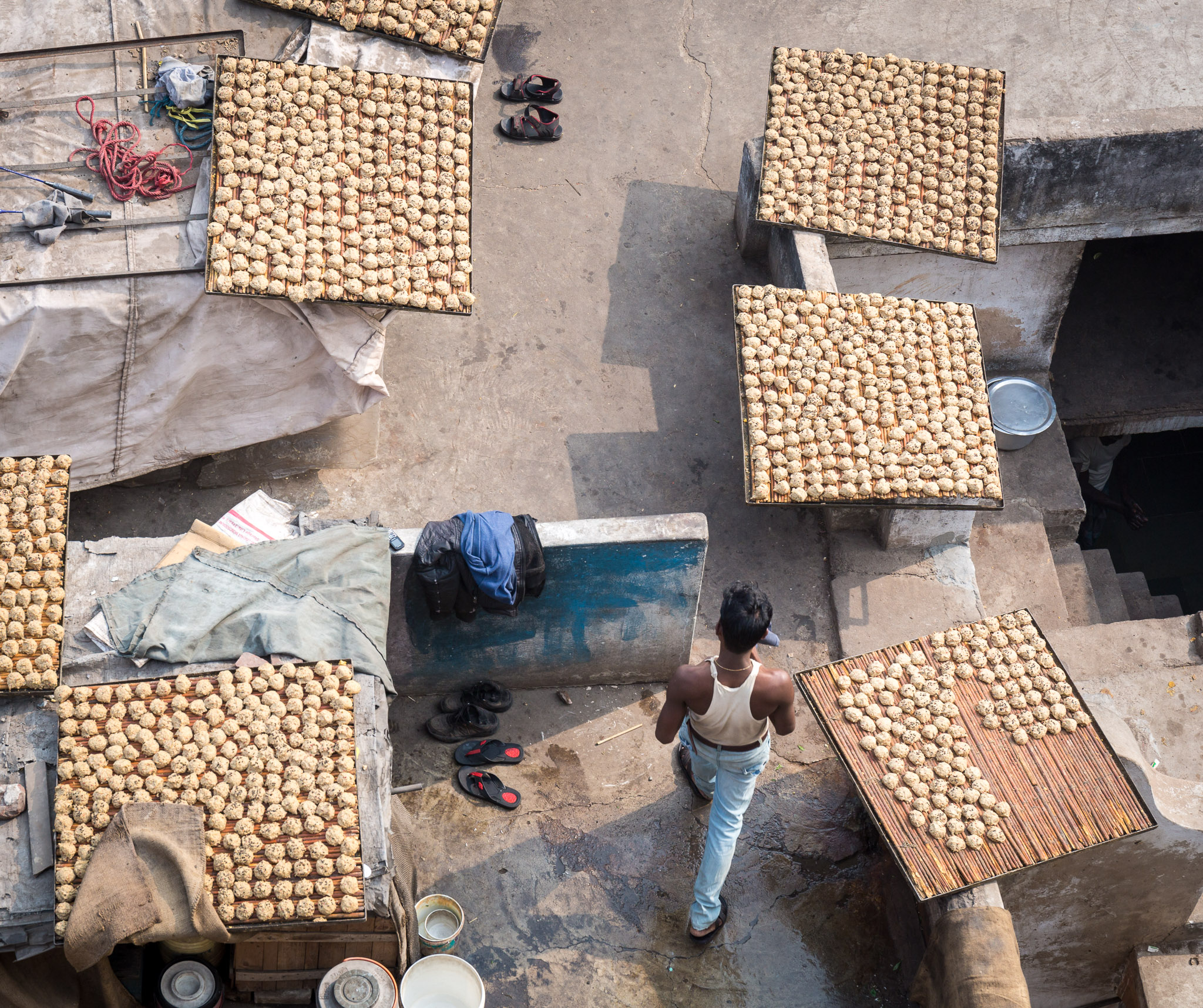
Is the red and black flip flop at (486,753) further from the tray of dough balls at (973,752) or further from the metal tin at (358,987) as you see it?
the tray of dough balls at (973,752)

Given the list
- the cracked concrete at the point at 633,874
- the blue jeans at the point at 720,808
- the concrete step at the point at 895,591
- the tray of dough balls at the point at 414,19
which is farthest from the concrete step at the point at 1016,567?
the tray of dough balls at the point at 414,19

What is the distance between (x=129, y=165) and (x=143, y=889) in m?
4.11

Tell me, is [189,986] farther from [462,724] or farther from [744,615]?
[744,615]

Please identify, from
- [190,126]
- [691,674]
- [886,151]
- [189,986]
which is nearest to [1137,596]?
[886,151]

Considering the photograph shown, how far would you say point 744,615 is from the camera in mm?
4059

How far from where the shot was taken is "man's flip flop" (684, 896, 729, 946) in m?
5.14

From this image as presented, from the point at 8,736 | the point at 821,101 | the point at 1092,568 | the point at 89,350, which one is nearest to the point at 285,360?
the point at 89,350

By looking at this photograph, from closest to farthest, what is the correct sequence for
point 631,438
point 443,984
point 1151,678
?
point 443,984, point 1151,678, point 631,438

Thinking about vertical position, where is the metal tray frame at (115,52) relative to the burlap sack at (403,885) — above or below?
above

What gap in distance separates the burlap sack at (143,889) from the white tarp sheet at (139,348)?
8.88 ft

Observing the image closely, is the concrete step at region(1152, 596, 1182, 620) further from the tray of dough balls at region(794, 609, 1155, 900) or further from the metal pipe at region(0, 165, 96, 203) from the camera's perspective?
the metal pipe at region(0, 165, 96, 203)

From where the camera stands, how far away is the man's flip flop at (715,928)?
5.14 metres

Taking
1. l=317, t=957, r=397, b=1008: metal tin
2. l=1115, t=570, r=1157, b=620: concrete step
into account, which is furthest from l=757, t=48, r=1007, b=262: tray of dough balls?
l=317, t=957, r=397, b=1008: metal tin

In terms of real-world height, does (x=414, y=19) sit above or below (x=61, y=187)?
above
